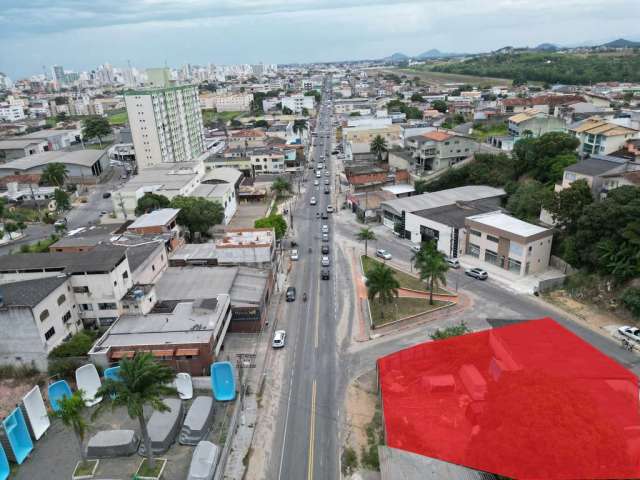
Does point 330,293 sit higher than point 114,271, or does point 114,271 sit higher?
point 114,271

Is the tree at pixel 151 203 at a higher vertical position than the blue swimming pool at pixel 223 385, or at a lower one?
higher

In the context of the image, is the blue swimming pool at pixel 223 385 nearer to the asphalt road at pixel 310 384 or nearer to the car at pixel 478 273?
the asphalt road at pixel 310 384

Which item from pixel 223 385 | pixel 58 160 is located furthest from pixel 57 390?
pixel 58 160

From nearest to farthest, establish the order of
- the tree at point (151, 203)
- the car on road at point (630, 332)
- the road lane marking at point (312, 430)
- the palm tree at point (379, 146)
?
1. the road lane marking at point (312, 430)
2. the car on road at point (630, 332)
3. the tree at point (151, 203)
4. the palm tree at point (379, 146)

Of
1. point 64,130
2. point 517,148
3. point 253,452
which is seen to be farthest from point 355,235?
point 64,130

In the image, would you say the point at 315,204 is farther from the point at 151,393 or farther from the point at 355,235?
the point at 151,393

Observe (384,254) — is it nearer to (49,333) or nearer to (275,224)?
(275,224)
